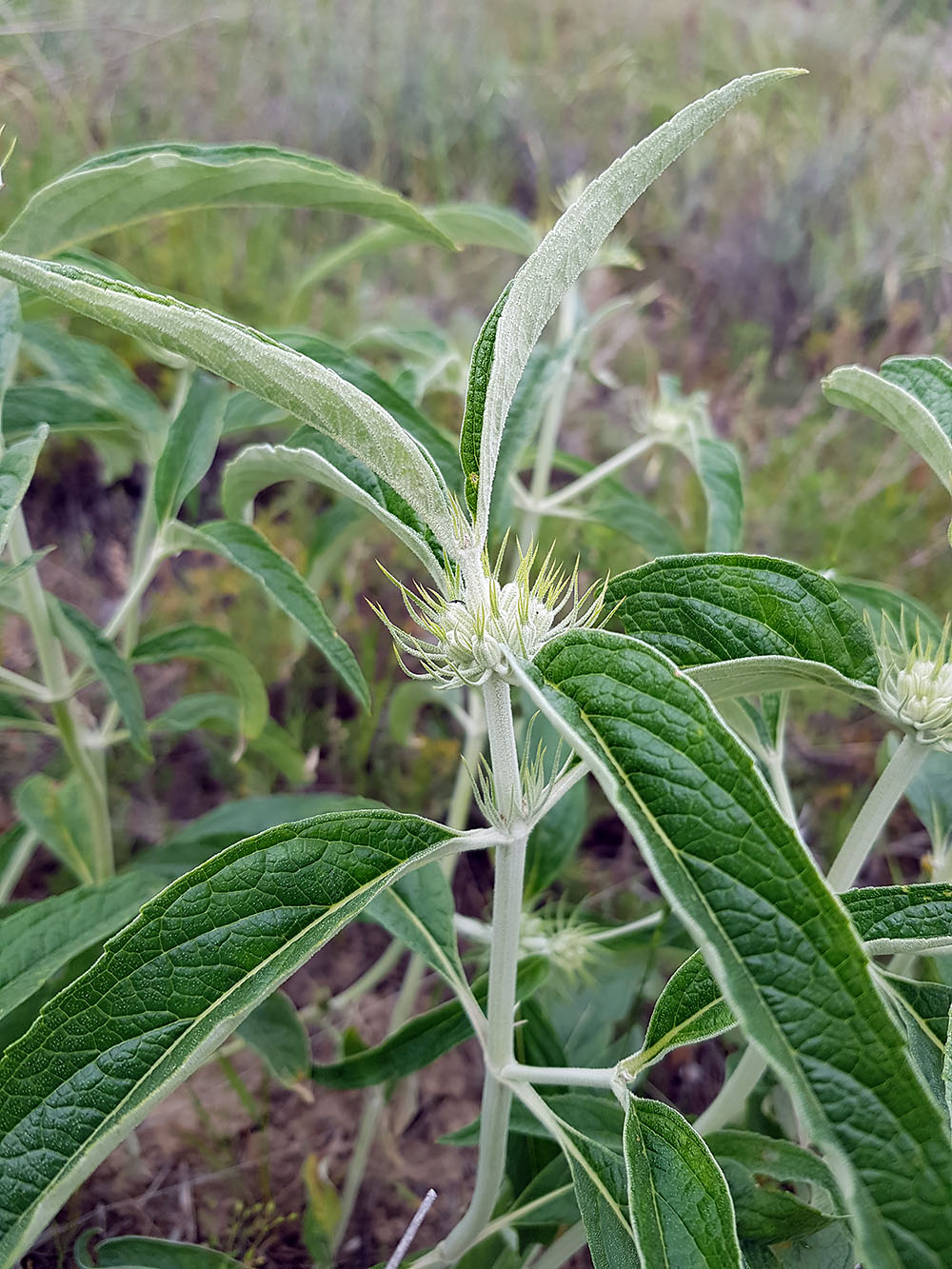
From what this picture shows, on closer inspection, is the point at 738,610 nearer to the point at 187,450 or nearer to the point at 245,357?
the point at 245,357

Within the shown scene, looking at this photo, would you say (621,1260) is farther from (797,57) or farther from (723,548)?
(797,57)

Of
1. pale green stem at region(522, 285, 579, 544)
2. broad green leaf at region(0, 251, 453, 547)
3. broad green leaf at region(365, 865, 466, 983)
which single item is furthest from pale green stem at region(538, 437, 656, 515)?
broad green leaf at region(0, 251, 453, 547)

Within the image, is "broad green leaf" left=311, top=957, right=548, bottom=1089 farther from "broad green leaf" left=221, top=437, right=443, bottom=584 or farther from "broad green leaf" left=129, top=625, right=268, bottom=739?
"broad green leaf" left=221, top=437, right=443, bottom=584

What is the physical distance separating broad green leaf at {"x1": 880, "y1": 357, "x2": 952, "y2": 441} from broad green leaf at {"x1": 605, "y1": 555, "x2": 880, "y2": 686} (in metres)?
0.22

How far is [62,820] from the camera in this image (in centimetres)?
113

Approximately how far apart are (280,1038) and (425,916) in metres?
0.28

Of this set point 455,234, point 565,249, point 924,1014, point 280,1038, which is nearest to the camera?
point 565,249

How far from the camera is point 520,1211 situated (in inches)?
32.4

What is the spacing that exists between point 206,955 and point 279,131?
3.41 meters

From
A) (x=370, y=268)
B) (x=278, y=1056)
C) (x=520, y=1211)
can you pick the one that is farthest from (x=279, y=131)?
(x=520, y=1211)

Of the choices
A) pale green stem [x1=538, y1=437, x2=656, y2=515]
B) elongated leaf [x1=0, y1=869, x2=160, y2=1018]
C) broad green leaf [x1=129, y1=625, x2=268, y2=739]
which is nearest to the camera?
elongated leaf [x1=0, y1=869, x2=160, y2=1018]

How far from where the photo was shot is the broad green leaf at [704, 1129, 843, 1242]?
2.26ft

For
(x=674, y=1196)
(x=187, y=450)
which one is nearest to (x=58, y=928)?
(x=187, y=450)

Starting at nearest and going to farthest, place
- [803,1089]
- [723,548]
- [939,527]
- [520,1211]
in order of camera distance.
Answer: [803,1089] < [520,1211] < [723,548] < [939,527]
